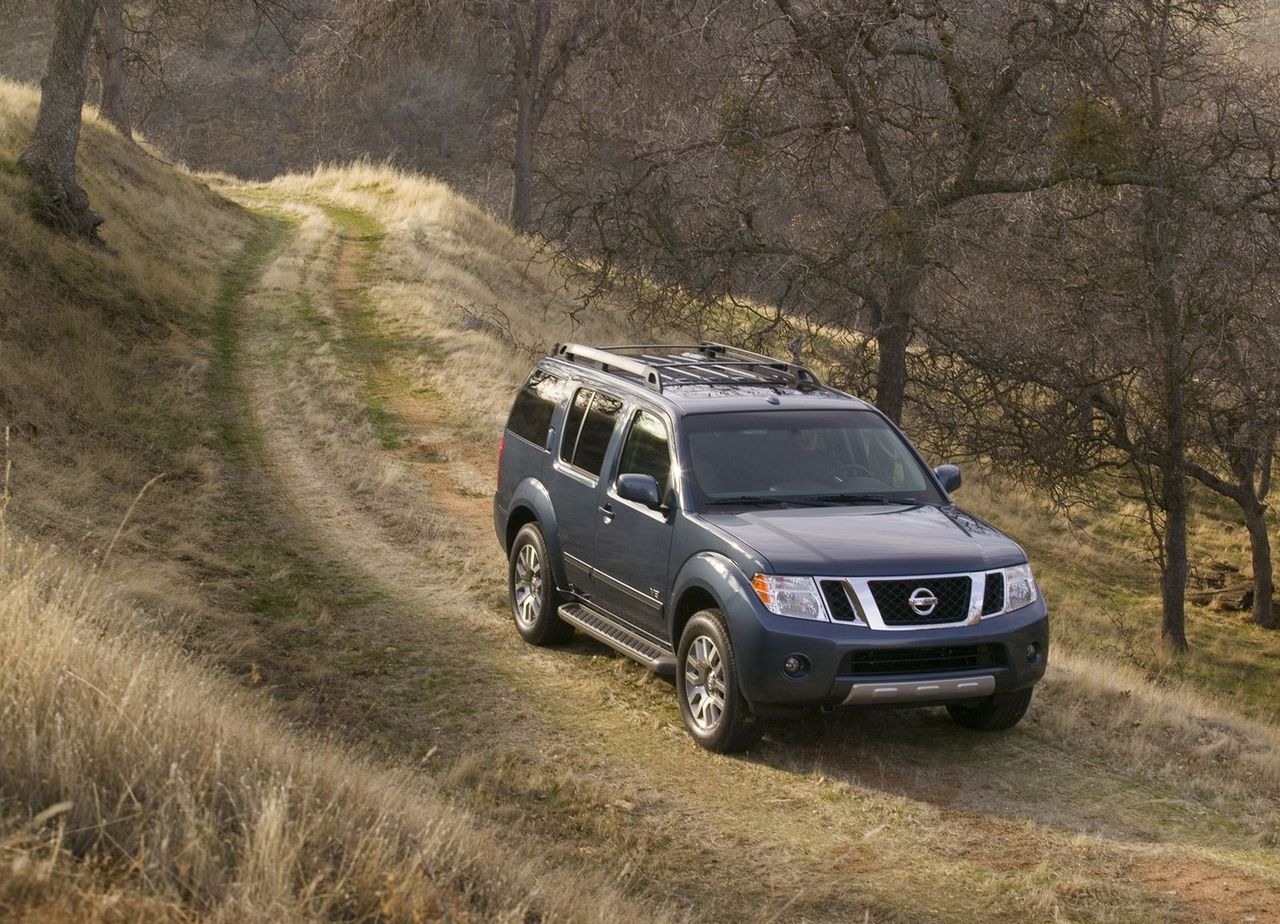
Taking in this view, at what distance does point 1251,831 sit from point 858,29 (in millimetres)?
9997

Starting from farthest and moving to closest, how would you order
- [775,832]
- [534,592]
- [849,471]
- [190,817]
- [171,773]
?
[534,592] → [849,471] → [775,832] → [171,773] → [190,817]

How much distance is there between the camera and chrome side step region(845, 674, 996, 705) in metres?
7.06

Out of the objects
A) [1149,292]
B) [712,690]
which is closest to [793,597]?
[712,690]

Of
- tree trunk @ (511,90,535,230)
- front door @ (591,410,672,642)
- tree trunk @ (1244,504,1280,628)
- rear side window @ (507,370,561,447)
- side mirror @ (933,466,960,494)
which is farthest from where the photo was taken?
tree trunk @ (511,90,535,230)

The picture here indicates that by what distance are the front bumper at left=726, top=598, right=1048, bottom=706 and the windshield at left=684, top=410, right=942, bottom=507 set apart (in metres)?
1.17

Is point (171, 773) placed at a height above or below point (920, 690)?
above

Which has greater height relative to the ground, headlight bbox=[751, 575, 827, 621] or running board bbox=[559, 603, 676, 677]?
headlight bbox=[751, 575, 827, 621]

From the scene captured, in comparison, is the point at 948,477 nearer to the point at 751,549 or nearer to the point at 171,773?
the point at 751,549

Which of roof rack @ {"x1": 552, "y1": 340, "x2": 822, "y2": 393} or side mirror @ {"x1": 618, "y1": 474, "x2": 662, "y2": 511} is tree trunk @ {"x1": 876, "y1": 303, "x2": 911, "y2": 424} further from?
side mirror @ {"x1": 618, "y1": 474, "x2": 662, "y2": 511}

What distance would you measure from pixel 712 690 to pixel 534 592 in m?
2.41

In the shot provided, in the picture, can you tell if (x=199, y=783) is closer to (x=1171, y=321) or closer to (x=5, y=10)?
(x=1171, y=321)

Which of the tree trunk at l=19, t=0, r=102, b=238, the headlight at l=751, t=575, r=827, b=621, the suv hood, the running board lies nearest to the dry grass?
the headlight at l=751, t=575, r=827, b=621

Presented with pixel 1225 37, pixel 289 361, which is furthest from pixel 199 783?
pixel 1225 37

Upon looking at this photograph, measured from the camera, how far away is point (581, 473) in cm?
916
